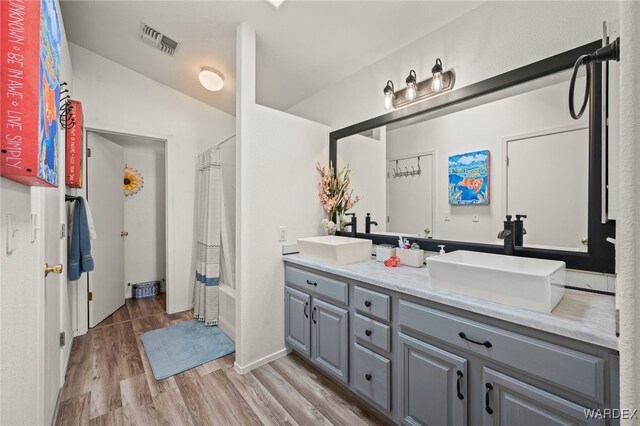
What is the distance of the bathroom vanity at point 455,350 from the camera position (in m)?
0.95

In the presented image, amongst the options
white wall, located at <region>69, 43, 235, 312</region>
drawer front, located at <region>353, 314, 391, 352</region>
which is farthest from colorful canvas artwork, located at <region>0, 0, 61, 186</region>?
white wall, located at <region>69, 43, 235, 312</region>

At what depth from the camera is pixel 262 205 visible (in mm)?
2186

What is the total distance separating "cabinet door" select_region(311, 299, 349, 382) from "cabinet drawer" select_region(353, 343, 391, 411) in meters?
0.09

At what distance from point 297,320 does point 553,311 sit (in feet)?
5.30

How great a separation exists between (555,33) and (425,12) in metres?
0.76

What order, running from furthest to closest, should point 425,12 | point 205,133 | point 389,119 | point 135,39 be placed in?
point 205,133, point 135,39, point 389,119, point 425,12

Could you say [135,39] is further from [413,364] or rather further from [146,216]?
[413,364]

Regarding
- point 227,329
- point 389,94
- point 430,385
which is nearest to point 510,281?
point 430,385

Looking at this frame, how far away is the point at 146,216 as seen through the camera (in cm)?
399

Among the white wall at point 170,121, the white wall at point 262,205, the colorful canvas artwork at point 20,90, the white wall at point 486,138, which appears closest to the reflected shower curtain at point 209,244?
the white wall at point 170,121

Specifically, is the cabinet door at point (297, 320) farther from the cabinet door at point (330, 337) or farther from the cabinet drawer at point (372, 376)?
the cabinet drawer at point (372, 376)

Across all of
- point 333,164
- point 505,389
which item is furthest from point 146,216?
point 505,389

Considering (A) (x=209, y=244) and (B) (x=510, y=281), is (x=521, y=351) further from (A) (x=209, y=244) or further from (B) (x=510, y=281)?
(A) (x=209, y=244)

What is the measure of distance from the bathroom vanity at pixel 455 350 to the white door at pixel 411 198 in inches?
16.1
